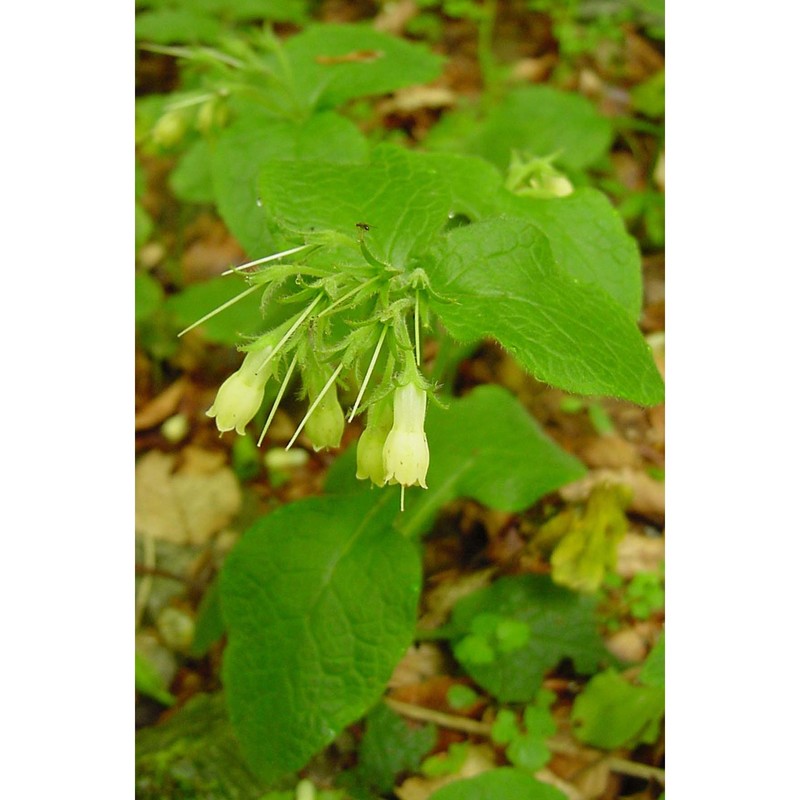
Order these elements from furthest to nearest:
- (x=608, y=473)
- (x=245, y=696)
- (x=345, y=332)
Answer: (x=608, y=473), (x=245, y=696), (x=345, y=332)

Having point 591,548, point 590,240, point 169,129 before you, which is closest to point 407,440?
point 590,240

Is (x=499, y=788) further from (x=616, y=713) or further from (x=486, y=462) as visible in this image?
(x=486, y=462)

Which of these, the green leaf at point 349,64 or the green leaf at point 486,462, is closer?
the green leaf at point 486,462

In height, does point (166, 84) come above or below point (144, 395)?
above

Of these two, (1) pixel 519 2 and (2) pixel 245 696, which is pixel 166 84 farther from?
(2) pixel 245 696

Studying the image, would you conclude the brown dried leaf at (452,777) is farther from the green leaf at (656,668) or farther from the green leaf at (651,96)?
the green leaf at (651,96)

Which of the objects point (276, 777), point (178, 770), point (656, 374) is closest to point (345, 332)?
point (656, 374)

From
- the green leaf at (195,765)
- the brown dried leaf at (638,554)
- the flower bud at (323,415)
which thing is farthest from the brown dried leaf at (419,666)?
the flower bud at (323,415)
